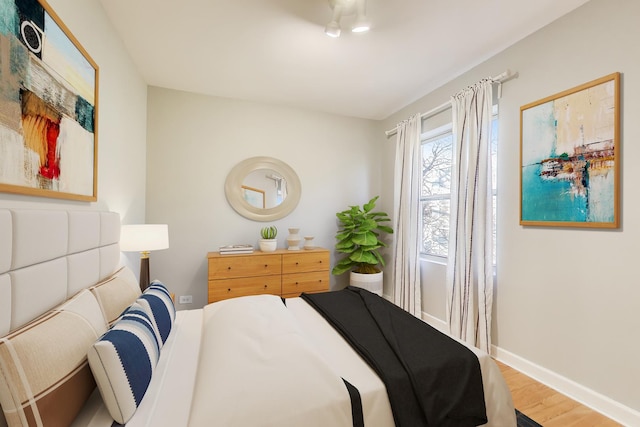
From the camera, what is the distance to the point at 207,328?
58.4 inches

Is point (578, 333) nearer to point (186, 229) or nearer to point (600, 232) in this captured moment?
point (600, 232)

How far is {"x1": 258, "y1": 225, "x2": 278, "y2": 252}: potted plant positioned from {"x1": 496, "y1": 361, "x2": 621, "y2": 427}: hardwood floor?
7.88 ft

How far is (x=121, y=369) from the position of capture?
35.3 inches

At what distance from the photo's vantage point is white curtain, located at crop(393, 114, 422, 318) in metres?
3.08

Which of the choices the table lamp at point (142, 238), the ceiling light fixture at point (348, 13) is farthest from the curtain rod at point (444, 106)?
the table lamp at point (142, 238)

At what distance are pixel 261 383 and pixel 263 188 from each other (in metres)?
2.57

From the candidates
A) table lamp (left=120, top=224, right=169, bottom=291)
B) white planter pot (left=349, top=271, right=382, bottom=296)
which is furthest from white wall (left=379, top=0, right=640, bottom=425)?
table lamp (left=120, top=224, right=169, bottom=291)

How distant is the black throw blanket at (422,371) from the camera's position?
3.54 ft

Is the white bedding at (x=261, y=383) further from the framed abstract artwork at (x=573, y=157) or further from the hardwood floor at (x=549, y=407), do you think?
the framed abstract artwork at (x=573, y=157)

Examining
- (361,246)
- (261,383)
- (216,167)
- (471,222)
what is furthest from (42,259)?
(361,246)

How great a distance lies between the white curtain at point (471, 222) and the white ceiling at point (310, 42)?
0.47 m

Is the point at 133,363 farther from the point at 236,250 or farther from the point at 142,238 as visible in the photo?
the point at 236,250

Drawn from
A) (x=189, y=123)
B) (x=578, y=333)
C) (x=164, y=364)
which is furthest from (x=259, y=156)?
(x=578, y=333)

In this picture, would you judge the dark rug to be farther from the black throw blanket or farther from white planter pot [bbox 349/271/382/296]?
white planter pot [bbox 349/271/382/296]
